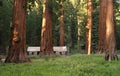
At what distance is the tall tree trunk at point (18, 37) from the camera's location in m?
20.4

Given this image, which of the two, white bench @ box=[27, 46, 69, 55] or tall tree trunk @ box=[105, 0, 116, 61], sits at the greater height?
tall tree trunk @ box=[105, 0, 116, 61]

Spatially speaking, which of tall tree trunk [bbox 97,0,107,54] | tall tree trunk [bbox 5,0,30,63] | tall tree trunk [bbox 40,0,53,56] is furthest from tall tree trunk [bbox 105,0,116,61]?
tall tree trunk [bbox 97,0,107,54]

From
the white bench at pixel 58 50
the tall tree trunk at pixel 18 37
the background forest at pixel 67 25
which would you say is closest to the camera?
the tall tree trunk at pixel 18 37

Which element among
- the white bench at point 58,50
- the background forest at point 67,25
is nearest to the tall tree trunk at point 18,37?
the white bench at point 58,50

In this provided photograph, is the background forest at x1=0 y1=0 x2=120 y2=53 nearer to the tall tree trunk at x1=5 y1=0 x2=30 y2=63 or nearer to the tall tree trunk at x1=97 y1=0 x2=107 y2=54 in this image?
the tall tree trunk at x1=97 y1=0 x2=107 y2=54

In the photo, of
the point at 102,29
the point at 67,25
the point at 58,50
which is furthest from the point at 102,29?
the point at 67,25

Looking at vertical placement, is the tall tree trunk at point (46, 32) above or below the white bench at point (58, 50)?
above

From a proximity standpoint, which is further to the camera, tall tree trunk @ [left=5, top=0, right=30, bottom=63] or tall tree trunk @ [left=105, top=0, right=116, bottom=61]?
tall tree trunk @ [left=105, top=0, right=116, bottom=61]

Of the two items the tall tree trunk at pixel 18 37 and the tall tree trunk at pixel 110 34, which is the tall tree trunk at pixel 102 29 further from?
the tall tree trunk at pixel 18 37

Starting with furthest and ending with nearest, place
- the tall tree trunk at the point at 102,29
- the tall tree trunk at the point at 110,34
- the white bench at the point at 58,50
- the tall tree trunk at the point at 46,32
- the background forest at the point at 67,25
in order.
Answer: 1. the background forest at the point at 67,25
2. the white bench at the point at 58,50
3. the tall tree trunk at the point at 102,29
4. the tall tree trunk at the point at 46,32
5. the tall tree trunk at the point at 110,34

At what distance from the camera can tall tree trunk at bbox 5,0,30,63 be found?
20.4 metres

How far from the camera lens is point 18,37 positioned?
68.4 feet

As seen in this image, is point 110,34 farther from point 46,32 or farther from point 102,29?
point 102,29

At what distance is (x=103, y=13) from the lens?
34.6m
